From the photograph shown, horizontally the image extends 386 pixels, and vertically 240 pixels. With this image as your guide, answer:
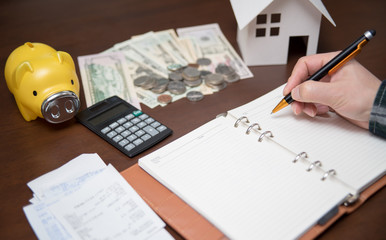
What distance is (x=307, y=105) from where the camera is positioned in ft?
2.86

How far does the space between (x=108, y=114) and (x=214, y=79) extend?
11.6 inches

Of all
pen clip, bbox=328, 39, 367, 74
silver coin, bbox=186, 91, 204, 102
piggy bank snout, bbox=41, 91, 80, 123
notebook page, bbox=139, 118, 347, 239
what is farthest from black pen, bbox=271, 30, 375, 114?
piggy bank snout, bbox=41, 91, 80, 123

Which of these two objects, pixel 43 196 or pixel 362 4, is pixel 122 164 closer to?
pixel 43 196

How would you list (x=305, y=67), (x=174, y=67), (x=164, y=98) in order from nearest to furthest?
(x=305, y=67) < (x=164, y=98) < (x=174, y=67)

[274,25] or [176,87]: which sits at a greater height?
[274,25]

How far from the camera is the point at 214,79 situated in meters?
1.06

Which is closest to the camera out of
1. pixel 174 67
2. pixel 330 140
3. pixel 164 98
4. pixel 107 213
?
pixel 107 213

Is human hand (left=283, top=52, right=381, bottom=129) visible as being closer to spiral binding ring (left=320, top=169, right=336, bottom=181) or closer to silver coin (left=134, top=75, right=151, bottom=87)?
spiral binding ring (left=320, top=169, right=336, bottom=181)

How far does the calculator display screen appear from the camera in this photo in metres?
0.94

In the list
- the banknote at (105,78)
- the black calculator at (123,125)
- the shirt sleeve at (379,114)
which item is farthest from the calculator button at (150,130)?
the shirt sleeve at (379,114)

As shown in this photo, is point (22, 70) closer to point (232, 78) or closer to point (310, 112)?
point (232, 78)

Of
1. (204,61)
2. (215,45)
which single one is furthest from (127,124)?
(215,45)

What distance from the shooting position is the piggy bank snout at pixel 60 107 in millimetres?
873

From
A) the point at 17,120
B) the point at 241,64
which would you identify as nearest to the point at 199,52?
the point at 241,64
